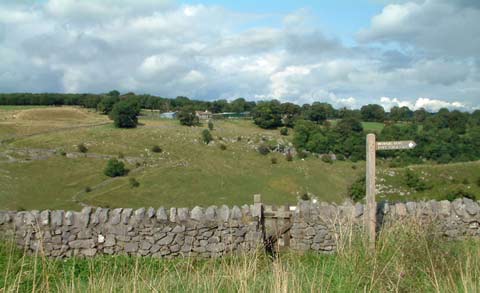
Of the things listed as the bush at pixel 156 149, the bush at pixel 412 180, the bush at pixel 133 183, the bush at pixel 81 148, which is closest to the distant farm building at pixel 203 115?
the bush at pixel 156 149

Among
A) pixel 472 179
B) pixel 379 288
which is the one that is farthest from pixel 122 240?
pixel 472 179

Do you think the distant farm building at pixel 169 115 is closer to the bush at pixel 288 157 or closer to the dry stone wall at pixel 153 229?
the bush at pixel 288 157

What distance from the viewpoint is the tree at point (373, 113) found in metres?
98.3

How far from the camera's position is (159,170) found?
232 ft

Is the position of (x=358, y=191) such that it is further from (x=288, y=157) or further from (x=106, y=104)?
(x=106, y=104)

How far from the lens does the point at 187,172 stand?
229 feet

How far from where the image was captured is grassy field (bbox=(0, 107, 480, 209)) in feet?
186

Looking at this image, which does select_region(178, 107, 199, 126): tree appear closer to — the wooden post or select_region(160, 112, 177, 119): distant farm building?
select_region(160, 112, 177, 119): distant farm building

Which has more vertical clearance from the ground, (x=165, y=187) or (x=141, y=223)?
(x=141, y=223)

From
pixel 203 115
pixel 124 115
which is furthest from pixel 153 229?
pixel 203 115

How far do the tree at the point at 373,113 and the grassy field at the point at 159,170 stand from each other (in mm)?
17834

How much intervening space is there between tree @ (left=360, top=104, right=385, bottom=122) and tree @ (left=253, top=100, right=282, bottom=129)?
1881cm

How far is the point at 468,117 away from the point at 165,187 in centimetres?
6225

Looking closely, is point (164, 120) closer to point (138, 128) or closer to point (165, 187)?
point (138, 128)
